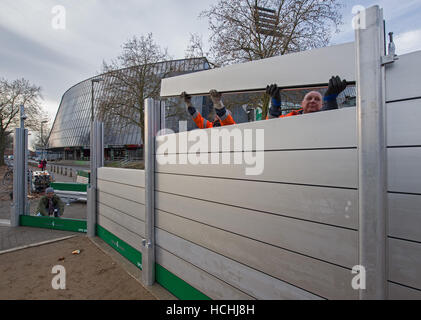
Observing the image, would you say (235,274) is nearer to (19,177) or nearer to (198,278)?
(198,278)

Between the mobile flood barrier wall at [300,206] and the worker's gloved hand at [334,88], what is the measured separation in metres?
0.08

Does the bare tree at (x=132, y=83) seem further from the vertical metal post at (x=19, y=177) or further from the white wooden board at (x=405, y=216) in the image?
the white wooden board at (x=405, y=216)

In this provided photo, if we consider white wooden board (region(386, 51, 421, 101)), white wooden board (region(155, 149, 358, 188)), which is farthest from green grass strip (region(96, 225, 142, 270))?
white wooden board (region(386, 51, 421, 101))

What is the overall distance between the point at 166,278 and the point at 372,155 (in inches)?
106

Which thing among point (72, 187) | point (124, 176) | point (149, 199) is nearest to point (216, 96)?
point (149, 199)

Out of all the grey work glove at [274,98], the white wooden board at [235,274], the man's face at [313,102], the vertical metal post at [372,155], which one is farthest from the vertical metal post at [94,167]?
the vertical metal post at [372,155]

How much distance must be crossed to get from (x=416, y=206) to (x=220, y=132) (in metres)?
1.50

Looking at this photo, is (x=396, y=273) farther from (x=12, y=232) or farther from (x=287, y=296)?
(x=12, y=232)

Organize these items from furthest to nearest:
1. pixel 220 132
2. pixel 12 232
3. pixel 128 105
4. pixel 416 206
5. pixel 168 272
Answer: pixel 128 105
pixel 12 232
pixel 168 272
pixel 220 132
pixel 416 206

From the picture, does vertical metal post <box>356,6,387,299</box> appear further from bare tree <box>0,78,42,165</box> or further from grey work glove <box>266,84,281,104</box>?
bare tree <box>0,78,42,165</box>

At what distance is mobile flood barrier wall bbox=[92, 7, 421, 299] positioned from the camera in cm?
122

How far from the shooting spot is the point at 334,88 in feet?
4.92

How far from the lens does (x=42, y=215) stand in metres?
6.06
